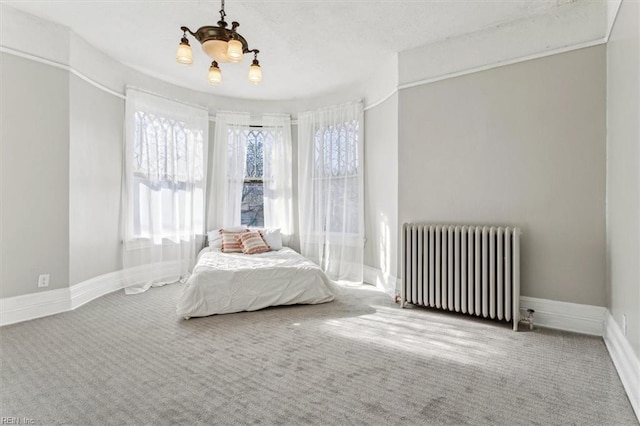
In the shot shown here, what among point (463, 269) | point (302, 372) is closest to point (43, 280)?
point (302, 372)

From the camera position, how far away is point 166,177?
482cm

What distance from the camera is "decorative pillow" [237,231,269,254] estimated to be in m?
4.79

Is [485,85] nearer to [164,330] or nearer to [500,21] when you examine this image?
[500,21]

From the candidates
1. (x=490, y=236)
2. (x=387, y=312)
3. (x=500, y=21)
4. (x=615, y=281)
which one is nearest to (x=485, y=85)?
(x=500, y=21)

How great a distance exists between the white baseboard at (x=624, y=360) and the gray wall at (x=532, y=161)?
1.34 feet

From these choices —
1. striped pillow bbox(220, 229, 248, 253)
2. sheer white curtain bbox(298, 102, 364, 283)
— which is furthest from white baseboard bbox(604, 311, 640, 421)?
striped pillow bbox(220, 229, 248, 253)

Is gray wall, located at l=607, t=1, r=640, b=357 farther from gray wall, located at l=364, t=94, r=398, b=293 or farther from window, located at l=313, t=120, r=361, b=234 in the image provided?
window, located at l=313, t=120, r=361, b=234

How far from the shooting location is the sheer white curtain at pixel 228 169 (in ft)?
17.8

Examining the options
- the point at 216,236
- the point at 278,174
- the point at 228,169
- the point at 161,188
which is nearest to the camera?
the point at 161,188

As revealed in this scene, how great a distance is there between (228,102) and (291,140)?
1.17 metres

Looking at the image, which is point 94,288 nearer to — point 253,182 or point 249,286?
point 249,286

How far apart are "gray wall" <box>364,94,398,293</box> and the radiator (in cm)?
53

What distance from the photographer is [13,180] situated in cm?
312

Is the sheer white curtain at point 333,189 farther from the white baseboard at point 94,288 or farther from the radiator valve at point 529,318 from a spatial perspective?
the white baseboard at point 94,288
